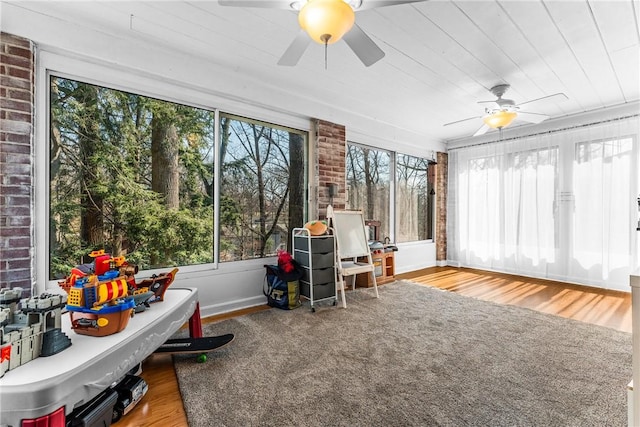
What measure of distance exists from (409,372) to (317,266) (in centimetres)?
148

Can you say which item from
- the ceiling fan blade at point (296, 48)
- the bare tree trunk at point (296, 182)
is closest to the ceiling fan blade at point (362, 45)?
the ceiling fan blade at point (296, 48)

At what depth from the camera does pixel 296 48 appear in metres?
2.00

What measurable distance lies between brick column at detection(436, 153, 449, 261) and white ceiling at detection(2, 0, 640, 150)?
6.75 feet

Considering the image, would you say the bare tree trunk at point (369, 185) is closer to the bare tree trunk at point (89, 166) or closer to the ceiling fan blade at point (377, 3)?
the ceiling fan blade at point (377, 3)

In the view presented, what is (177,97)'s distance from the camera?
288 cm

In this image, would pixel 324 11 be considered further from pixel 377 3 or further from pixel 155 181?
pixel 155 181

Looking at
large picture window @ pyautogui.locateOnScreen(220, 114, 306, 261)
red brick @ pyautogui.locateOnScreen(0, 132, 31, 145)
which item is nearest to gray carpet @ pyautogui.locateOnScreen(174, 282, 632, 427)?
large picture window @ pyautogui.locateOnScreen(220, 114, 306, 261)

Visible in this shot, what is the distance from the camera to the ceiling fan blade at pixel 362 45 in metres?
1.79

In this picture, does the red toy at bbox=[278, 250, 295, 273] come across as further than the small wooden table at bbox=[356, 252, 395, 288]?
No

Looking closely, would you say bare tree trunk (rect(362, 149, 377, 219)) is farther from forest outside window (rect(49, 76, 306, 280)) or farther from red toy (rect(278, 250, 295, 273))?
red toy (rect(278, 250, 295, 273))

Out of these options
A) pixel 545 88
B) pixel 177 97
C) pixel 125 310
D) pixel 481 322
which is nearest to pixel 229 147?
pixel 177 97

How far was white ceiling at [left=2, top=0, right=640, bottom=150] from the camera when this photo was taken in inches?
82.4

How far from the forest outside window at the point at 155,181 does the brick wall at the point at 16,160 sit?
209 millimetres

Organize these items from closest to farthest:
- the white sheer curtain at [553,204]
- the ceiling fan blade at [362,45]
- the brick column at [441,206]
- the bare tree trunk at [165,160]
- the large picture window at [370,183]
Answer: the ceiling fan blade at [362,45] < the bare tree trunk at [165,160] < the white sheer curtain at [553,204] < the large picture window at [370,183] < the brick column at [441,206]
